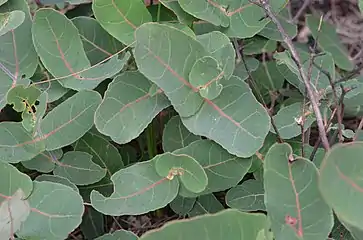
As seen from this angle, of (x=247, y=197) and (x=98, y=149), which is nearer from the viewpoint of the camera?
(x=247, y=197)

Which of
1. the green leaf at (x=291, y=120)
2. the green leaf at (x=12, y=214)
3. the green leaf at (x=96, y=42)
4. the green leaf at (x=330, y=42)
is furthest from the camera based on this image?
the green leaf at (x=330, y=42)

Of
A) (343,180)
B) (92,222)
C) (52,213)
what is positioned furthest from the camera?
(92,222)

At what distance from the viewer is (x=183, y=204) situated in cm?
96

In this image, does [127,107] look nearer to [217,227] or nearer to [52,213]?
[52,213]

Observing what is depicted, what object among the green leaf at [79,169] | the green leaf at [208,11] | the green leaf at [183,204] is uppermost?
the green leaf at [208,11]

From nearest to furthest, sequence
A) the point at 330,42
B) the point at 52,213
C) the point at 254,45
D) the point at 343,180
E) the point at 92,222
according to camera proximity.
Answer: the point at 343,180, the point at 52,213, the point at 92,222, the point at 254,45, the point at 330,42

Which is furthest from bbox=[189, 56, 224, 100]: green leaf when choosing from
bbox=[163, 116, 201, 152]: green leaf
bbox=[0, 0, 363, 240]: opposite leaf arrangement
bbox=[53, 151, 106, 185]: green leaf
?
bbox=[53, 151, 106, 185]: green leaf

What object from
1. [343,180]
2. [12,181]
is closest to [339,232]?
[343,180]

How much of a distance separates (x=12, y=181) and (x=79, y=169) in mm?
144

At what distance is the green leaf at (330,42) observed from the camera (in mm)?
1356

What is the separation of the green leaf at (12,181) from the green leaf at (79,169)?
0.12 meters

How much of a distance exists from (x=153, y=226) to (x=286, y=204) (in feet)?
1.30

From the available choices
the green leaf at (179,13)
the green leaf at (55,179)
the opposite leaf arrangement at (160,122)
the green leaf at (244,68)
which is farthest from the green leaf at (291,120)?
the green leaf at (55,179)

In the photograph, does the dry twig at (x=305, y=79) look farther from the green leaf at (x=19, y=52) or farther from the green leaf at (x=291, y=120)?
the green leaf at (x=19, y=52)
